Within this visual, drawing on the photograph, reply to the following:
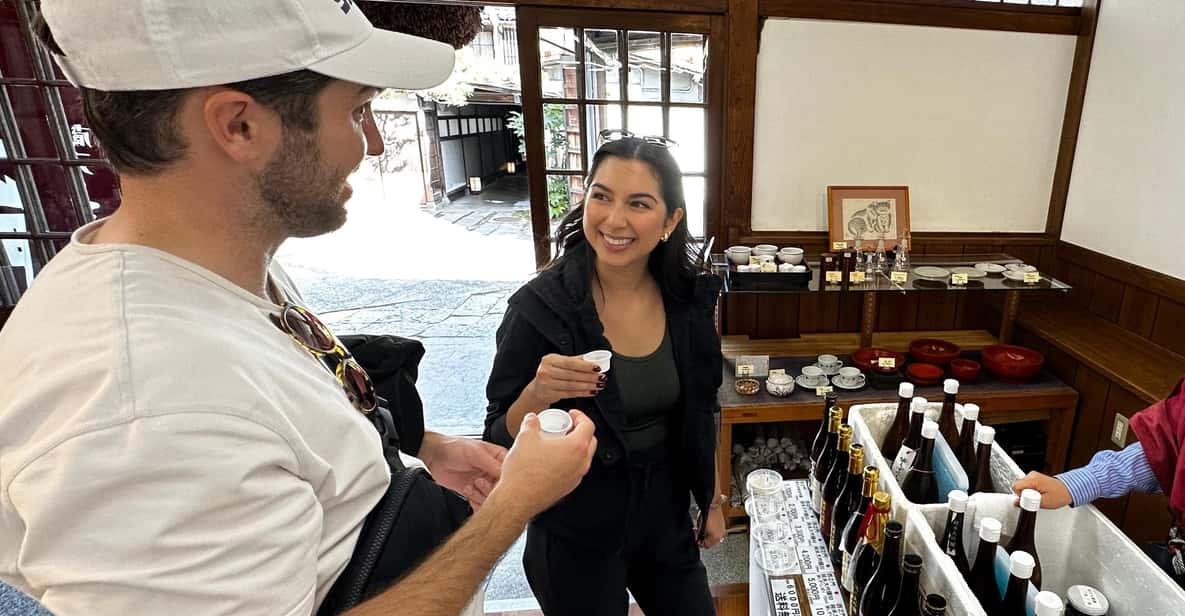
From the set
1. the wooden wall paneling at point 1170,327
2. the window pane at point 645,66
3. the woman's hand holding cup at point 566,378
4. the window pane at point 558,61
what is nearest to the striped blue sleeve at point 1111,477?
the woman's hand holding cup at point 566,378

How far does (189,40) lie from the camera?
1.80ft

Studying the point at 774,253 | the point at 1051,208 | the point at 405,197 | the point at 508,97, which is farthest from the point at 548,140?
the point at 405,197

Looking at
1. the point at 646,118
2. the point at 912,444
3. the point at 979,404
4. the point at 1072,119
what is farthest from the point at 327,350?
the point at 1072,119

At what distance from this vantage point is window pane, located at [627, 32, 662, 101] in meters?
2.50

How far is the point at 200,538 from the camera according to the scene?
0.47 meters

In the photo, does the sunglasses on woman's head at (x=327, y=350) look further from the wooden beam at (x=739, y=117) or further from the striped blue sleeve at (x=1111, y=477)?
the wooden beam at (x=739, y=117)

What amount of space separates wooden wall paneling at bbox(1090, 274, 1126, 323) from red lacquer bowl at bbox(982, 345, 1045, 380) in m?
0.33

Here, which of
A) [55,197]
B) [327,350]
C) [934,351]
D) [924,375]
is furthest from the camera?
[55,197]

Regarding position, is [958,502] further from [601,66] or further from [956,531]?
[601,66]

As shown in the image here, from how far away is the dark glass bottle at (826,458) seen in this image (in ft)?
4.33

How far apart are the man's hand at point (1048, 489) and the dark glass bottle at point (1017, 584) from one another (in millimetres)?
218

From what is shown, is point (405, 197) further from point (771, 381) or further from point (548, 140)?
point (771, 381)

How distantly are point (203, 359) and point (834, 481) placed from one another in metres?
1.25

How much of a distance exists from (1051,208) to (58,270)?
350 cm
